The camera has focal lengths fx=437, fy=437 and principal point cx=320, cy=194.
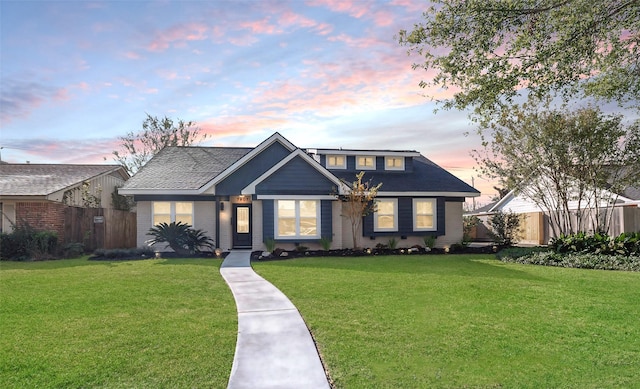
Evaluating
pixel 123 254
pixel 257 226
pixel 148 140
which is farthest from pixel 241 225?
pixel 148 140

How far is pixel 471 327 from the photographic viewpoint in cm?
655

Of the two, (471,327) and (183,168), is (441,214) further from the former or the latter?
(471,327)

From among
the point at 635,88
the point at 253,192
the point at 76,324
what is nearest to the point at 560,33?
the point at 635,88

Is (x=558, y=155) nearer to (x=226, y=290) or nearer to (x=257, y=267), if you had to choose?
(x=257, y=267)

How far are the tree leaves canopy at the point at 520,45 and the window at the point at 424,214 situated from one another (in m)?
9.57

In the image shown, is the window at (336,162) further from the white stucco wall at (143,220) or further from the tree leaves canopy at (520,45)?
the tree leaves canopy at (520,45)

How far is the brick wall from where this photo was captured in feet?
57.6

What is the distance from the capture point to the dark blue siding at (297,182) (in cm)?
1761

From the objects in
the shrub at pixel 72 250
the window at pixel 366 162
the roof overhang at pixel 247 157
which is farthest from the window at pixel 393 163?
the shrub at pixel 72 250

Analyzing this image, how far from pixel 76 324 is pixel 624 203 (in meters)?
23.2

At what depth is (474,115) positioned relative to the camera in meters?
10.9

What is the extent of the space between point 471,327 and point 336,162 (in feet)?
49.3

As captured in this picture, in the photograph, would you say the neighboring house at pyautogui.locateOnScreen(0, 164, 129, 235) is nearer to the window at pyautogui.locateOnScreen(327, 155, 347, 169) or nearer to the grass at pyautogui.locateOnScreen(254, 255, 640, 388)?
the grass at pyautogui.locateOnScreen(254, 255, 640, 388)

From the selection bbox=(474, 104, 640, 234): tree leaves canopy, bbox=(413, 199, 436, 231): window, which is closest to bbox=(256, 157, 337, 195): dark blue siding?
bbox=(413, 199, 436, 231): window
